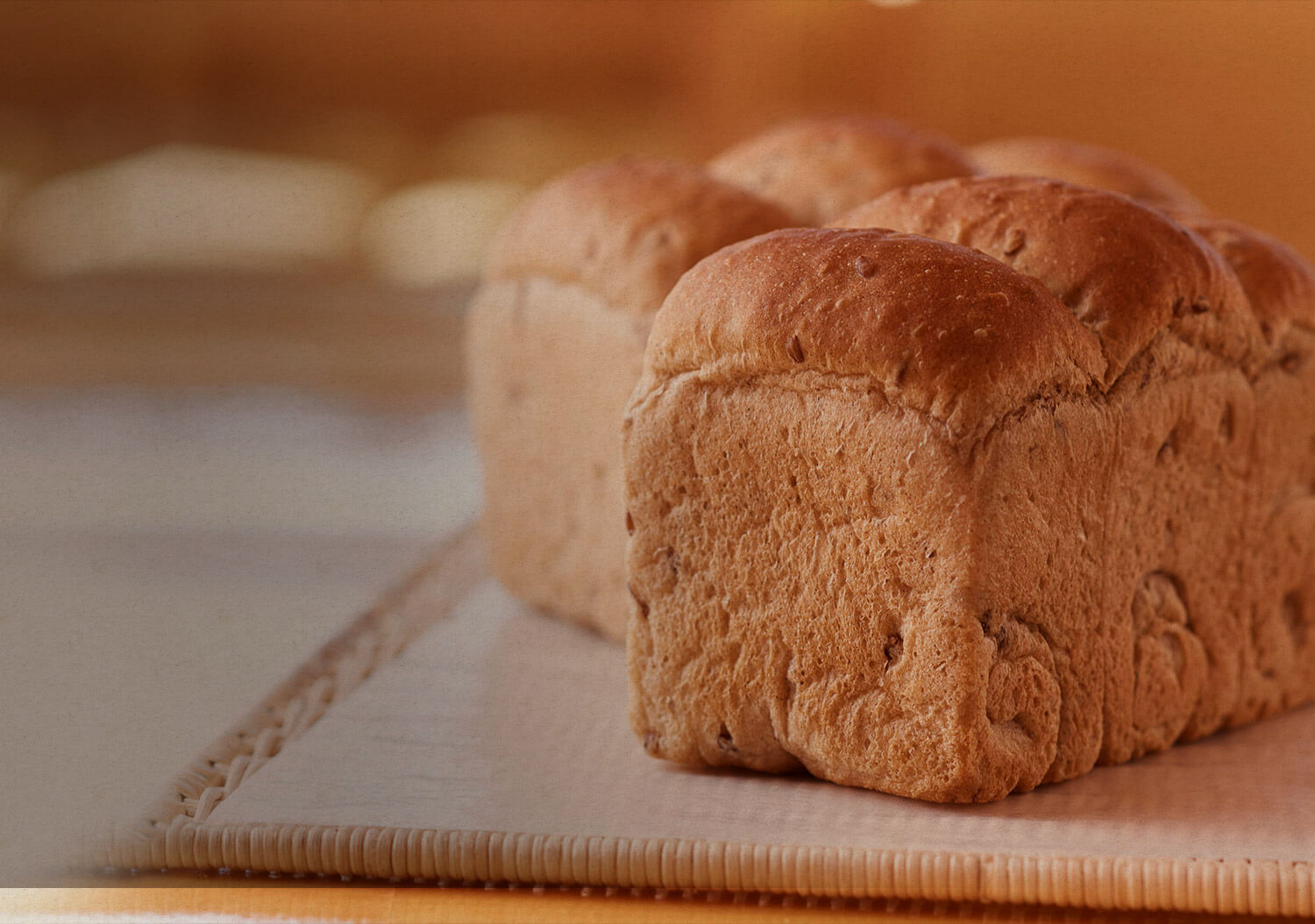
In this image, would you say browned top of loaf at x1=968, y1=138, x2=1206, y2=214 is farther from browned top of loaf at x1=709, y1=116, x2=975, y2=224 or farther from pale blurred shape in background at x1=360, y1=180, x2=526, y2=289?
pale blurred shape in background at x1=360, y1=180, x2=526, y2=289

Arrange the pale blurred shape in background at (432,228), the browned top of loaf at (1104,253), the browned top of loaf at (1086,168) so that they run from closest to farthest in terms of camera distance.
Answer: the browned top of loaf at (1104,253), the browned top of loaf at (1086,168), the pale blurred shape in background at (432,228)

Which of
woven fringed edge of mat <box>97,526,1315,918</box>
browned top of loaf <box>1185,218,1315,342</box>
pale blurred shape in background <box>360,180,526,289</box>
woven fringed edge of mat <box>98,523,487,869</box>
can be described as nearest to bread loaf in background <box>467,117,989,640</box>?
woven fringed edge of mat <box>98,523,487,869</box>

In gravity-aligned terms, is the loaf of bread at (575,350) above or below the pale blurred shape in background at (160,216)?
below

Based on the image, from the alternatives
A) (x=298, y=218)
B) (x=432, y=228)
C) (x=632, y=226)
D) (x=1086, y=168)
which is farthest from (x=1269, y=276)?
(x=432, y=228)

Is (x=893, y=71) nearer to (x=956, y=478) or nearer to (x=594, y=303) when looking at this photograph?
(x=594, y=303)

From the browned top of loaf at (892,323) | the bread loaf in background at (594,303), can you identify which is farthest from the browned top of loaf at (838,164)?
the browned top of loaf at (892,323)

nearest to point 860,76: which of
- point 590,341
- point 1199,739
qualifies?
point 590,341

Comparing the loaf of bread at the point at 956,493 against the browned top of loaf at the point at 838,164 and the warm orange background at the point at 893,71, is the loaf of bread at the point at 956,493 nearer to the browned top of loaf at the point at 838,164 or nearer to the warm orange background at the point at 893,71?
the browned top of loaf at the point at 838,164
